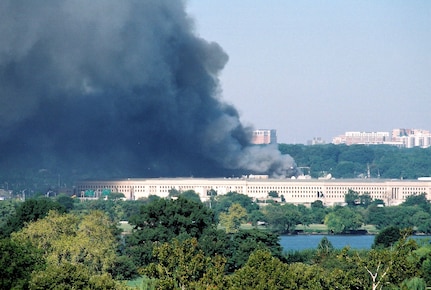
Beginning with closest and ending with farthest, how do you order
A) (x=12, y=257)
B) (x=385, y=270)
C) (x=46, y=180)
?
(x=385, y=270) < (x=12, y=257) < (x=46, y=180)

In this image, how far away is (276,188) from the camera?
81562 mm

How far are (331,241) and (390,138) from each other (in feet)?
340

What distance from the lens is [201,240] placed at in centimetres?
3494

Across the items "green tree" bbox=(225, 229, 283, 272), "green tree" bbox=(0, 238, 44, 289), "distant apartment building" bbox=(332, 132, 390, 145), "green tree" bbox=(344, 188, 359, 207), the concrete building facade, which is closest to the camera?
"green tree" bbox=(0, 238, 44, 289)

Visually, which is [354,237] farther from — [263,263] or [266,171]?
[263,263]

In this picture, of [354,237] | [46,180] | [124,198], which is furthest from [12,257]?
[46,180]

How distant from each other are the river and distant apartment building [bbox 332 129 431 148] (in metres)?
91.8

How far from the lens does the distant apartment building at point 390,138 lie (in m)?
151

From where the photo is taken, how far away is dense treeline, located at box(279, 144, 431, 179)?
348 feet

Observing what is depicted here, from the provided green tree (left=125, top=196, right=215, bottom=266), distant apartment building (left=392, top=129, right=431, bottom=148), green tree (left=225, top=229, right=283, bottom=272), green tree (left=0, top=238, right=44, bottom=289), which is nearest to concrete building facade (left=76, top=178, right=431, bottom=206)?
green tree (left=125, top=196, right=215, bottom=266)

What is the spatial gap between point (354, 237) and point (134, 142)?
2674cm

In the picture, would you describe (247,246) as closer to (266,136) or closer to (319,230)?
(319,230)

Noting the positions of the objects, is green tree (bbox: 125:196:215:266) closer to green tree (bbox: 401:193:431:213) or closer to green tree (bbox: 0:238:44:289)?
green tree (bbox: 0:238:44:289)

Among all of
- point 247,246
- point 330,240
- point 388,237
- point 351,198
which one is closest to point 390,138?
point 351,198
